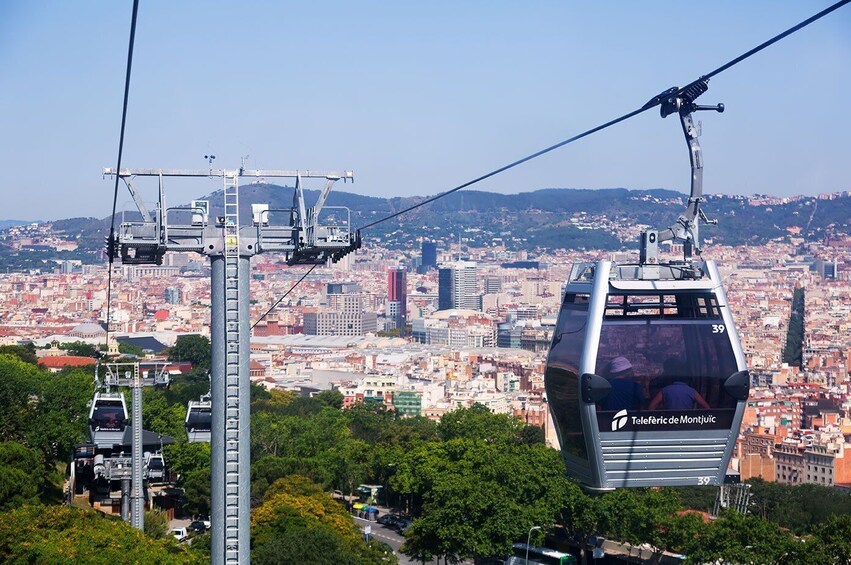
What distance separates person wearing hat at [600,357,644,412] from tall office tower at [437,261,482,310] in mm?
136646

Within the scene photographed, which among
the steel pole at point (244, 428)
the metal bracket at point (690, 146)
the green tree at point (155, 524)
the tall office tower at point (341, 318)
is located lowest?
the tall office tower at point (341, 318)

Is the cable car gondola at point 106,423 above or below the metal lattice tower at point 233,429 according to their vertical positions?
below

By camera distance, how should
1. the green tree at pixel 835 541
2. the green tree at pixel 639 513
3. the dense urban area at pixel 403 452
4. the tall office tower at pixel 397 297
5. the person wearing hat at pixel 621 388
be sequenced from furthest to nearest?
the tall office tower at pixel 397 297 → the green tree at pixel 639 513 → the dense urban area at pixel 403 452 → the green tree at pixel 835 541 → the person wearing hat at pixel 621 388

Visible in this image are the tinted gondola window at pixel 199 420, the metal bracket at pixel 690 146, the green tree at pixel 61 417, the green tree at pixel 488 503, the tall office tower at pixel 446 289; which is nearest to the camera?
the metal bracket at pixel 690 146

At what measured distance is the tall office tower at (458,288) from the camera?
143875 mm

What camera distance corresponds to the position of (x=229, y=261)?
801cm

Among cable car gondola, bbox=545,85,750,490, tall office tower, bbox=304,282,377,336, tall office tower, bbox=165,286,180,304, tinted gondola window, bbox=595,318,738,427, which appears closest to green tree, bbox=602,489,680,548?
cable car gondola, bbox=545,85,750,490

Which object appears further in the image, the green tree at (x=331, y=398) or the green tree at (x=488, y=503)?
the green tree at (x=331, y=398)

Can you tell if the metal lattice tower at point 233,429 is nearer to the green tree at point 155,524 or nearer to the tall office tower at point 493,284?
the green tree at point 155,524

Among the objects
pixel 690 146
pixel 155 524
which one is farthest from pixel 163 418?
pixel 690 146

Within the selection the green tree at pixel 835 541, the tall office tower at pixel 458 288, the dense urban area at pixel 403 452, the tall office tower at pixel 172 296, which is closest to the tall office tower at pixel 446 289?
the tall office tower at pixel 458 288

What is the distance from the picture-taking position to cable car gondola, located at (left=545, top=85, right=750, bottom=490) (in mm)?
6613

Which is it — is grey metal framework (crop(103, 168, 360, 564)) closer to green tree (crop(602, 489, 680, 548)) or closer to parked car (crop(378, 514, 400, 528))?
green tree (crop(602, 489, 680, 548))

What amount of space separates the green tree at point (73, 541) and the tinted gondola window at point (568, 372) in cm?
898
